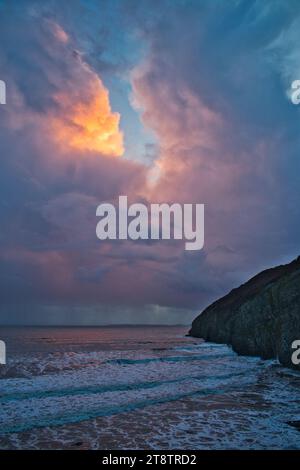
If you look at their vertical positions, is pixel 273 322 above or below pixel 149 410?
above

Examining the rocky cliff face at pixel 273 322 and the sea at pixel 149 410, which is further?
the rocky cliff face at pixel 273 322

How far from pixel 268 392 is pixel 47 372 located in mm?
20417

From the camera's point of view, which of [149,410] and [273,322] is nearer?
[149,410]

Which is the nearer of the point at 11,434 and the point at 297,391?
the point at 11,434

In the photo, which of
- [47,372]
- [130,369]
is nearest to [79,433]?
[47,372]

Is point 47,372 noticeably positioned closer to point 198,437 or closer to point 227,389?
point 227,389

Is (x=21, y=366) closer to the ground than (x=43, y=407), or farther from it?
closer to the ground

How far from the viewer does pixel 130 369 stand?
117 feet

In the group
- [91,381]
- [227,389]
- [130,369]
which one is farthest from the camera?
[130,369]

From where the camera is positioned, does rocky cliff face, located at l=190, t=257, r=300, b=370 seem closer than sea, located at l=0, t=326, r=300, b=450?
No

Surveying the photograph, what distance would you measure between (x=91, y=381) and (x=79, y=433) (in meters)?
13.8
